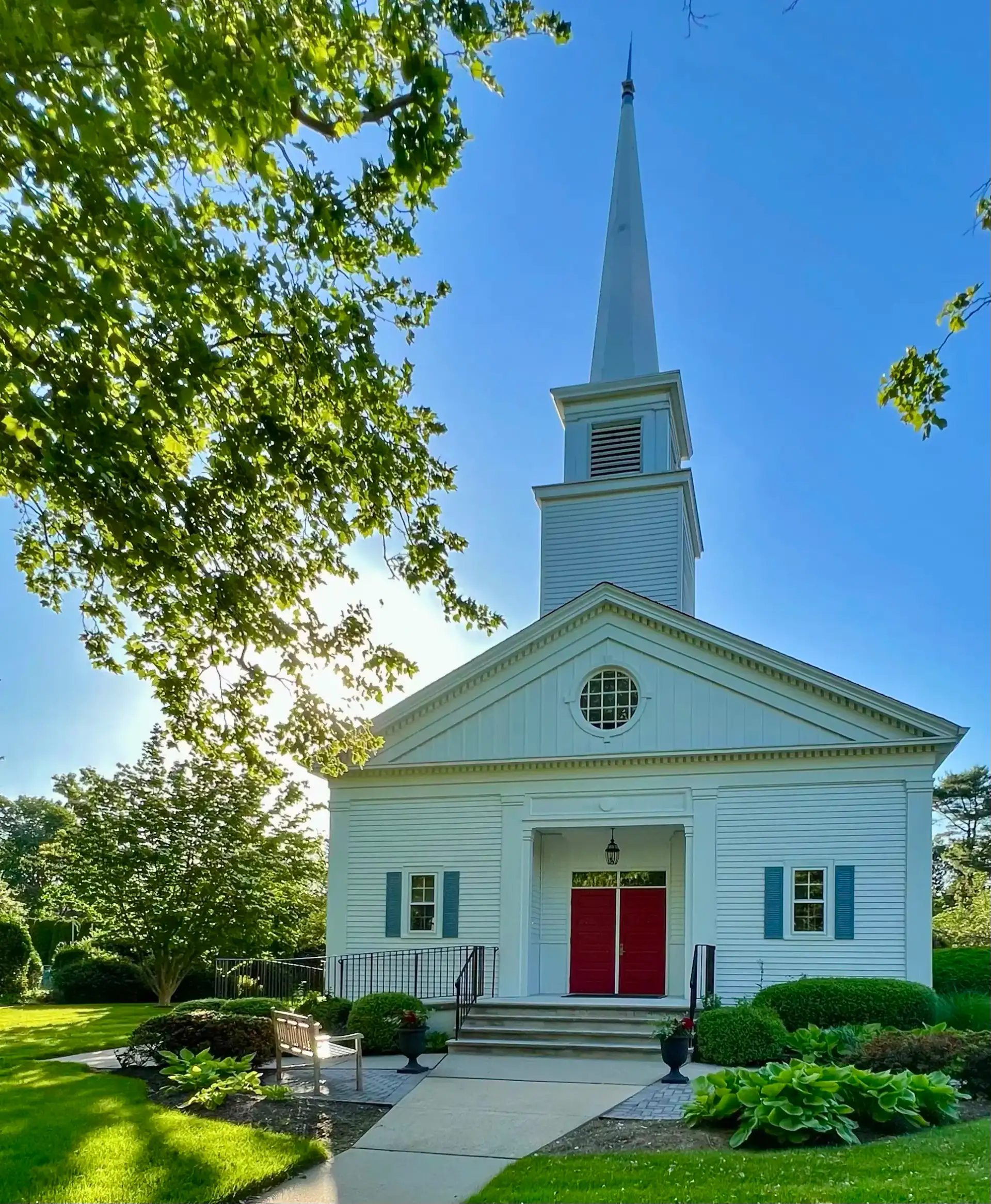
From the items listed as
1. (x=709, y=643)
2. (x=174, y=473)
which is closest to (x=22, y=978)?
(x=709, y=643)

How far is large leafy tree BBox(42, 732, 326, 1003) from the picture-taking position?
24.0 m

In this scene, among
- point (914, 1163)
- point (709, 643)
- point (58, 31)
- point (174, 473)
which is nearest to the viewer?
point (58, 31)

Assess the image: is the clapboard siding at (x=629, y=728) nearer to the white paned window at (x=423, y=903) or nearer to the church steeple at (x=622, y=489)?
the white paned window at (x=423, y=903)

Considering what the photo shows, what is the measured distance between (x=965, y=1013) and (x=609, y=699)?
715 cm

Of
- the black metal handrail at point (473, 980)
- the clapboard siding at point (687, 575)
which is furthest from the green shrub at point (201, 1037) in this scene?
the clapboard siding at point (687, 575)

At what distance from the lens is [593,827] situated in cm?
1803

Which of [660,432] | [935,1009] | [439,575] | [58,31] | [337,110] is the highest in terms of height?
[660,432]

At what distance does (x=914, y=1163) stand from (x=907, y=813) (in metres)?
9.14

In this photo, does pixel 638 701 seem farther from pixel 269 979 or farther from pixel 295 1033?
pixel 269 979

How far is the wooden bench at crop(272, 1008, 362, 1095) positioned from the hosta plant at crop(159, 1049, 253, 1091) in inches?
14.8

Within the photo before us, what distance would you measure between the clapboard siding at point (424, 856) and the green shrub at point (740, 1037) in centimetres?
503

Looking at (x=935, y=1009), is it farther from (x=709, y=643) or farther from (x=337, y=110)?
(x=337, y=110)

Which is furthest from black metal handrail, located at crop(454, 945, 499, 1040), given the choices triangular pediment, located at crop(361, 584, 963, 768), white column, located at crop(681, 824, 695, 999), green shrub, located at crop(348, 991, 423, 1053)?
triangular pediment, located at crop(361, 584, 963, 768)

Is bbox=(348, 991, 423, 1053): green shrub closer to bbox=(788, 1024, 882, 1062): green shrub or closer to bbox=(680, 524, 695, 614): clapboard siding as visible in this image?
bbox=(788, 1024, 882, 1062): green shrub
